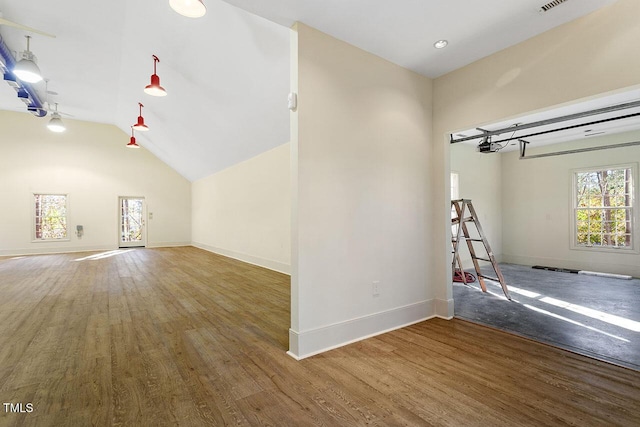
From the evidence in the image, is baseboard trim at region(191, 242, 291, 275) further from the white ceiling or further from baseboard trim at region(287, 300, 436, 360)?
baseboard trim at region(287, 300, 436, 360)

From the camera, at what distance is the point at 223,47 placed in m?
3.76

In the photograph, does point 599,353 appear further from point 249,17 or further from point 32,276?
point 32,276

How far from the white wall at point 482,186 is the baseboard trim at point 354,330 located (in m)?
3.86

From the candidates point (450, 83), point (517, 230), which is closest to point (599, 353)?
point (450, 83)

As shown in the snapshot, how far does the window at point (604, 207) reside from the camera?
19.0 feet

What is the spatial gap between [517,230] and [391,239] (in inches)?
240

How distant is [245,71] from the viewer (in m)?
3.99

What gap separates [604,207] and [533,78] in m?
5.46

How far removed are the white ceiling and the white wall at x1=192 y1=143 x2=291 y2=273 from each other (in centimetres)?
44

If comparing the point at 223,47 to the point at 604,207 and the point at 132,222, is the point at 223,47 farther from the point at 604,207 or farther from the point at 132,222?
the point at 132,222

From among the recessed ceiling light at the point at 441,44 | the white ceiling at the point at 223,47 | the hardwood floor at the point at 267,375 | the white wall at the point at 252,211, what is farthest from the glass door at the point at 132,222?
the recessed ceiling light at the point at 441,44

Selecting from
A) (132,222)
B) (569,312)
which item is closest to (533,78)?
(569,312)

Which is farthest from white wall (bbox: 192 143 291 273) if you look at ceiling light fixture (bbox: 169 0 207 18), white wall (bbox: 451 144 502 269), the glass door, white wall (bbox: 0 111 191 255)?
white wall (bbox: 451 144 502 269)

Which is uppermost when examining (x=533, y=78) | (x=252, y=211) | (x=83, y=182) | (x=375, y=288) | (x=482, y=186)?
(x=533, y=78)
